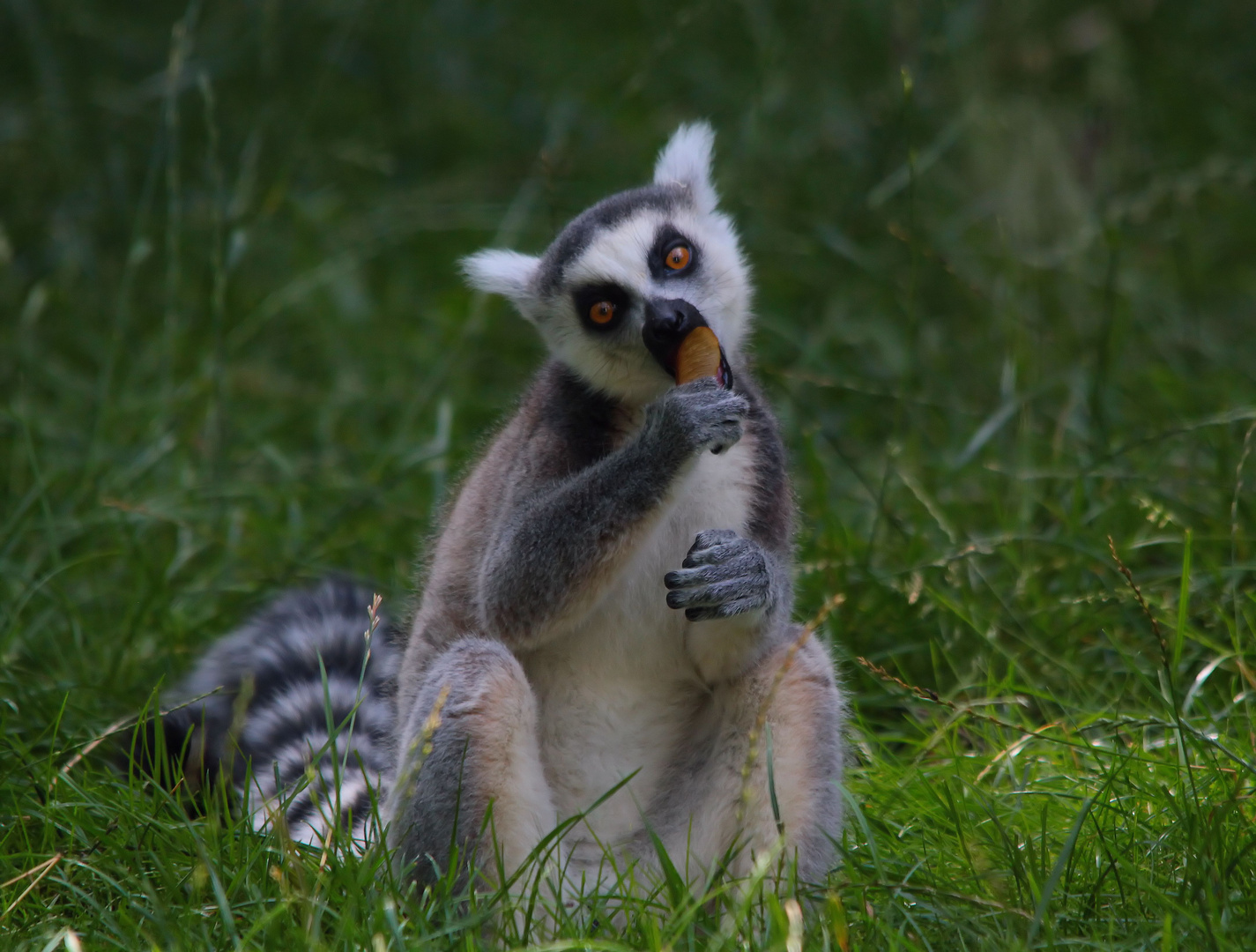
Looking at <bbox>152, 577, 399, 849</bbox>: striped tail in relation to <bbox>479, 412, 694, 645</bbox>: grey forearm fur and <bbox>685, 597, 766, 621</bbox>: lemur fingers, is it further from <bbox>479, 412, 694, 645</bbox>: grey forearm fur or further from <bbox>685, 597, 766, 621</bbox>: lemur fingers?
<bbox>685, 597, 766, 621</bbox>: lemur fingers

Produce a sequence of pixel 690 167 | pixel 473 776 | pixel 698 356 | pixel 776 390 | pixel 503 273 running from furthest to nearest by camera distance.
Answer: pixel 776 390 → pixel 690 167 → pixel 503 273 → pixel 698 356 → pixel 473 776

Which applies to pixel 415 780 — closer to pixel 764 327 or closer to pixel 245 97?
pixel 764 327

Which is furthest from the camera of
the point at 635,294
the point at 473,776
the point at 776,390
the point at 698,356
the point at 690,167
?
the point at 776,390

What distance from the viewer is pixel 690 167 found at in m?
3.31

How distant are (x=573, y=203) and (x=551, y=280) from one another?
2937 mm

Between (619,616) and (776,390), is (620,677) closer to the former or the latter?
(619,616)

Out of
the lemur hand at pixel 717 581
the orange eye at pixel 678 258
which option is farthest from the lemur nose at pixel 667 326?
the lemur hand at pixel 717 581

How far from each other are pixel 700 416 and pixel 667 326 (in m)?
0.25

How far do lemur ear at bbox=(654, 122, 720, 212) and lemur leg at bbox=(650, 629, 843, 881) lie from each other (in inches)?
47.5

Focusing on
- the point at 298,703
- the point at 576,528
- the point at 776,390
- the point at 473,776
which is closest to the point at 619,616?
the point at 576,528

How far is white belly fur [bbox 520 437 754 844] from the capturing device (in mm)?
2703

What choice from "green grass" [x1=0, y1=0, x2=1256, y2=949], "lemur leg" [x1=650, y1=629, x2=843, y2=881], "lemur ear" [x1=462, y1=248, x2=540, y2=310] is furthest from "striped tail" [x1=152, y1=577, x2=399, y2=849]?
"lemur ear" [x1=462, y1=248, x2=540, y2=310]

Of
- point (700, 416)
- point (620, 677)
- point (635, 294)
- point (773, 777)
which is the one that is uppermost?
point (635, 294)

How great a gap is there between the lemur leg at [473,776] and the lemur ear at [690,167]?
134 centimetres
